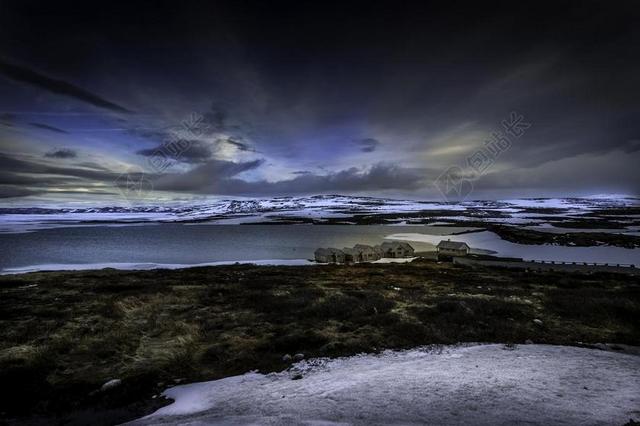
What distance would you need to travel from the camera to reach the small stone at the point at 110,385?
10172 millimetres

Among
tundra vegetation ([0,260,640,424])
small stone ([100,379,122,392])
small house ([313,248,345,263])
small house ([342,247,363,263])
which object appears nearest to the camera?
small stone ([100,379,122,392])

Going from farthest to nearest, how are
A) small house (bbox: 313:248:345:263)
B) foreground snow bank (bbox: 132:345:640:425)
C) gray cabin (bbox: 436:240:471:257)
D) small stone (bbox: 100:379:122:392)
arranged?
gray cabin (bbox: 436:240:471:257), small house (bbox: 313:248:345:263), small stone (bbox: 100:379:122:392), foreground snow bank (bbox: 132:345:640:425)

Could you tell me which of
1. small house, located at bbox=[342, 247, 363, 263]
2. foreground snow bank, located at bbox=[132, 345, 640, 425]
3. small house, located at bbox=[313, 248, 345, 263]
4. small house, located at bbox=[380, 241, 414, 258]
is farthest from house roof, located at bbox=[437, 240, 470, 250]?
foreground snow bank, located at bbox=[132, 345, 640, 425]

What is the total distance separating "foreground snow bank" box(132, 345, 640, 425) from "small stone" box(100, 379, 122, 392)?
178 centimetres

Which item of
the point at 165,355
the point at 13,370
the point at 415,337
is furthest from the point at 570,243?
the point at 13,370

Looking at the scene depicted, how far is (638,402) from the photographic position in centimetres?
852

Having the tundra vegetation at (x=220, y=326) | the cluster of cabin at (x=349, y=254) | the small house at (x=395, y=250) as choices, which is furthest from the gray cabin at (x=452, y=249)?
the tundra vegetation at (x=220, y=326)

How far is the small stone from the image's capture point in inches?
400

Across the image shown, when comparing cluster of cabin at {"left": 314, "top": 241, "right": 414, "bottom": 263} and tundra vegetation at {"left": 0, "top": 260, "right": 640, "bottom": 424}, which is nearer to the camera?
tundra vegetation at {"left": 0, "top": 260, "right": 640, "bottom": 424}

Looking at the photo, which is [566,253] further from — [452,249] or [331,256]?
[331,256]

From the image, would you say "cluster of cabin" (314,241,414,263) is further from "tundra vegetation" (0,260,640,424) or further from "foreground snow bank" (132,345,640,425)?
"foreground snow bank" (132,345,640,425)

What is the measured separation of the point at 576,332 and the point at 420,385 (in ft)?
33.3

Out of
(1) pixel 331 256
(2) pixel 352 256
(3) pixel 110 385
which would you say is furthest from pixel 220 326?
(2) pixel 352 256

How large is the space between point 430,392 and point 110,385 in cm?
959
